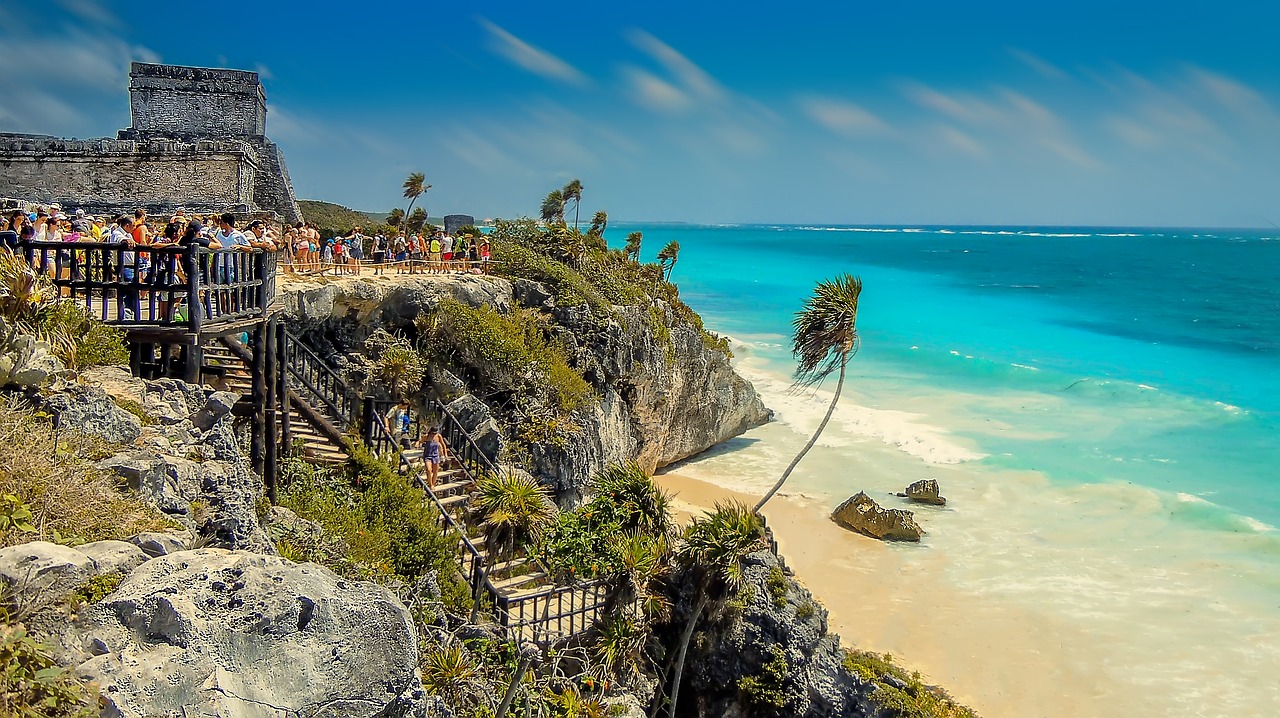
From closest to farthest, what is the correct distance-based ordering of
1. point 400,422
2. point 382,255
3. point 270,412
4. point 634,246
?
point 270,412
point 400,422
point 382,255
point 634,246

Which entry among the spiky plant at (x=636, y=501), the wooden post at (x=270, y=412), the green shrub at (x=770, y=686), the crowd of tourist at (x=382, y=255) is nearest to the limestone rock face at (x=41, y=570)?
the wooden post at (x=270, y=412)

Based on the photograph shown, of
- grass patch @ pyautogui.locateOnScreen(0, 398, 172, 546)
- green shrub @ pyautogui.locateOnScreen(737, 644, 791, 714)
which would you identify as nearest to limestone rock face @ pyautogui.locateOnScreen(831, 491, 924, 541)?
green shrub @ pyautogui.locateOnScreen(737, 644, 791, 714)

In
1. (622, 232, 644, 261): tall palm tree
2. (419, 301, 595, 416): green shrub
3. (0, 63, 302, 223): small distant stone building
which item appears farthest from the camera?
(622, 232, 644, 261): tall palm tree

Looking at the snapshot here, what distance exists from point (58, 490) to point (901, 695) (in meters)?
11.8

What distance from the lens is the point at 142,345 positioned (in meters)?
11.0

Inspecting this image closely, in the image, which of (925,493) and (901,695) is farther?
(925,493)

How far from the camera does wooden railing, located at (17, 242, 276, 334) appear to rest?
9.04m

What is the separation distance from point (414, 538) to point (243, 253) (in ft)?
19.2

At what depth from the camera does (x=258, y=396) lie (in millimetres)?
10781

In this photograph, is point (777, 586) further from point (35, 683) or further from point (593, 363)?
point (35, 683)

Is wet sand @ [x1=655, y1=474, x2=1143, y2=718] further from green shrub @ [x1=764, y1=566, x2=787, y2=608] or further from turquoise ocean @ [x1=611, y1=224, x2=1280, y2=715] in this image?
green shrub @ [x1=764, y1=566, x2=787, y2=608]

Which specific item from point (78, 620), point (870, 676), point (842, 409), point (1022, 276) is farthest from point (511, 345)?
point (1022, 276)

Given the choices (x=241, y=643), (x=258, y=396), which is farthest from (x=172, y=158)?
(x=241, y=643)

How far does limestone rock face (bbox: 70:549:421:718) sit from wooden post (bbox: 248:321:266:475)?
5.41 meters
